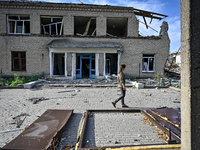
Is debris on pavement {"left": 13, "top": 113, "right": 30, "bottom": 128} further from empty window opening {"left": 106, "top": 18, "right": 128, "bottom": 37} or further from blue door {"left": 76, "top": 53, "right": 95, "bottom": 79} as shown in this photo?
empty window opening {"left": 106, "top": 18, "right": 128, "bottom": 37}

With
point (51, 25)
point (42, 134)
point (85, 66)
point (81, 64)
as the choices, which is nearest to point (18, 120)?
point (42, 134)

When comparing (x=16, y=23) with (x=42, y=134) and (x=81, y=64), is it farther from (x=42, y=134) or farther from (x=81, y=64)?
(x=42, y=134)

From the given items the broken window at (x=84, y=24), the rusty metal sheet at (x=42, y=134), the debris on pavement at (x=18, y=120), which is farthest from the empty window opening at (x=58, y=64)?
the rusty metal sheet at (x=42, y=134)

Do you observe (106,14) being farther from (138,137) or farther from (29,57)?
(138,137)

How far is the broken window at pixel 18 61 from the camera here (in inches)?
549

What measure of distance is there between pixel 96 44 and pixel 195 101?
13.0m

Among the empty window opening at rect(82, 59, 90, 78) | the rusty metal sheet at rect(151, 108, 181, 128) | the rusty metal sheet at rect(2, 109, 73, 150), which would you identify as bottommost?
the rusty metal sheet at rect(2, 109, 73, 150)

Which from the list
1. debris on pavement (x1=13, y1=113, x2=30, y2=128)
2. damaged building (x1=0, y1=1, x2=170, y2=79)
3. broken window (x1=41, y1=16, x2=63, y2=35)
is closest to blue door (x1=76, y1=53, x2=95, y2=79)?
damaged building (x1=0, y1=1, x2=170, y2=79)

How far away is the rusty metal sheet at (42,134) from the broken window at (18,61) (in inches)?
499

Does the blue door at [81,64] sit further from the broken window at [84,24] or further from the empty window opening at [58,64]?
the broken window at [84,24]

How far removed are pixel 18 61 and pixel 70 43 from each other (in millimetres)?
6511

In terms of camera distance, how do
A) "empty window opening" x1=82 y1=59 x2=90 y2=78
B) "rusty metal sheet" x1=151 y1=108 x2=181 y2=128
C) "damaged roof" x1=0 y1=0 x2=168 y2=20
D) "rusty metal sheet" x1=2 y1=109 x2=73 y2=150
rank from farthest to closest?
"empty window opening" x1=82 y1=59 x2=90 y2=78 → "damaged roof" x1=0 y1=0 x2=168 y2=20 → "rusty metal sheet" x1=151 y1=108 x2=181 y2=128 → "rusty metal sheet" x1=2 y1=109 x2=73 y2=150

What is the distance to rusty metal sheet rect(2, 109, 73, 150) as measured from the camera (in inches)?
95.4

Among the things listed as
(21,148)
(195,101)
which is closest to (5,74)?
(21,148)
